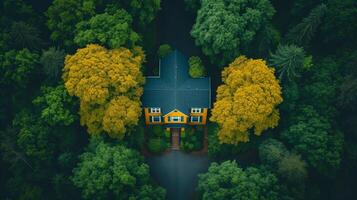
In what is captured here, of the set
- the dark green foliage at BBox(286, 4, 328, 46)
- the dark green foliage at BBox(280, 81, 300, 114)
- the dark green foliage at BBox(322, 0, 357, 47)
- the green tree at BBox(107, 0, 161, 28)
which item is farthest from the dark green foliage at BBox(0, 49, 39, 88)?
the dark green foliage at BBox(322, 0, 357, 47)

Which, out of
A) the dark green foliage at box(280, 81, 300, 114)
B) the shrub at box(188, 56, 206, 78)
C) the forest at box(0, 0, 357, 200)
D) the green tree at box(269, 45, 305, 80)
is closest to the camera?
the forest at box(0, 0, 357, 200)

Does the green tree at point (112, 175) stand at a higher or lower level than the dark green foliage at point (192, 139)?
lower

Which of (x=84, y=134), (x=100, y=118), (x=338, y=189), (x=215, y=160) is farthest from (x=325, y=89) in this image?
(x=84, y=134)

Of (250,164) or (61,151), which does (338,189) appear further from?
(61,151)

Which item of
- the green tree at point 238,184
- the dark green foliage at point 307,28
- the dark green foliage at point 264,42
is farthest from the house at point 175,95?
the dark green foliage at point 307,28

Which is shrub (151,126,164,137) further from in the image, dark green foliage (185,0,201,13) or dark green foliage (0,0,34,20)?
dark green foliage (0,0,34,20)

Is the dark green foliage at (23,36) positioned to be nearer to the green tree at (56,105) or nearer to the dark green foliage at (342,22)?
the green tree at (56,105)
